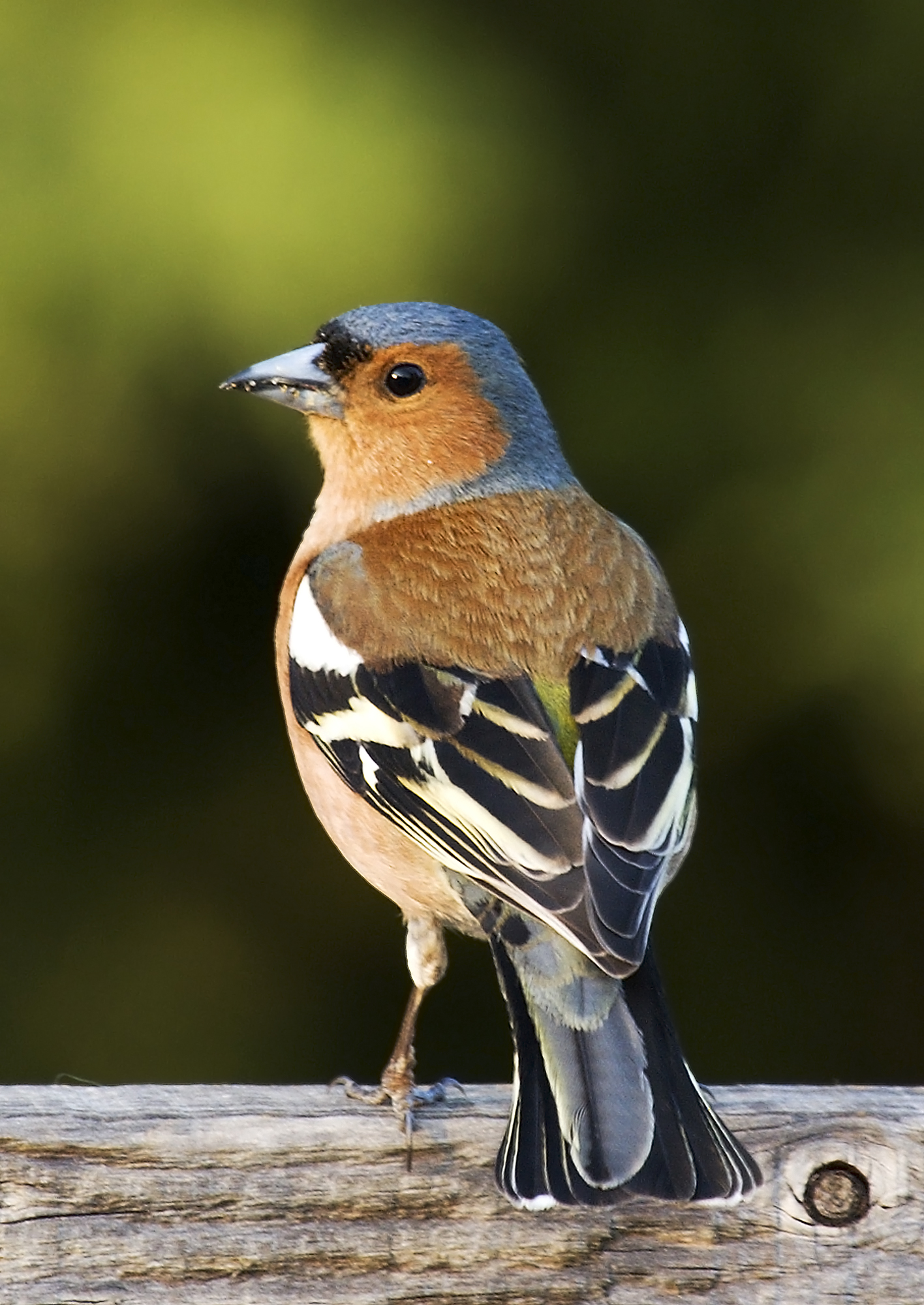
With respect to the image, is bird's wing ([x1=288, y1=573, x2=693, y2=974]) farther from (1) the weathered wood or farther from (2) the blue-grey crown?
(2) the blue-grey crown

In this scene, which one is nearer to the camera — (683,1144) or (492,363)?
(683,1144)

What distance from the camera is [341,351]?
3209mm

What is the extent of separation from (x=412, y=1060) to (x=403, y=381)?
1430 mm

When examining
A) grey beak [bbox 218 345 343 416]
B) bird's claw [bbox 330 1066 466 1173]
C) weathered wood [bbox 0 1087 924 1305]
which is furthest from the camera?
grey beak [bbox 218 345 343 416]

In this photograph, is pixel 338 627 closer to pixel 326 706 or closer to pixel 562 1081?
pixel 326 706

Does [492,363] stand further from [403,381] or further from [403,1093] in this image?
[403,1093]

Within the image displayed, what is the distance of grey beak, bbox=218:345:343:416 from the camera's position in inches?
125

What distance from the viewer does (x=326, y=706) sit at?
2.66m

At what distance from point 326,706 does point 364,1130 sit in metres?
0.83

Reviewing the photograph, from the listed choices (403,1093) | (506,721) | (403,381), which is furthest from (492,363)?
(403,1093)

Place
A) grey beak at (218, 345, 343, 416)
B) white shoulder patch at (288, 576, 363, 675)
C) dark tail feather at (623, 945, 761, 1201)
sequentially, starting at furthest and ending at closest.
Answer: grey beak at (218, 345, 343, 416) → white shoulder patch at (288, 576, 363, 675) → dark tail feather at (623, 945, 761, 1201)

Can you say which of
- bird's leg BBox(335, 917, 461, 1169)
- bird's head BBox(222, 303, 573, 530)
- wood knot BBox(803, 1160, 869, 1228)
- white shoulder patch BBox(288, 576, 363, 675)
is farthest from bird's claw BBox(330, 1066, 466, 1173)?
bird's head BBox(222, 303, 573, 530)

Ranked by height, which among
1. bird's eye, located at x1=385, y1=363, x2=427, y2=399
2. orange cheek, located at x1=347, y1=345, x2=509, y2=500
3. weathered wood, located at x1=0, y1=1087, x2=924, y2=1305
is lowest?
weathered wood, located at x1=0, y1=1087, x2=924, y2=1305

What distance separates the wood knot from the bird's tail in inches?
7.4
